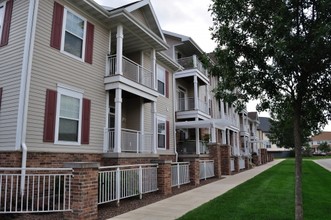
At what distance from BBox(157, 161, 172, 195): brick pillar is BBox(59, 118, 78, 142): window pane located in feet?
11.4

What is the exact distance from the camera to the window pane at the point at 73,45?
11.0m

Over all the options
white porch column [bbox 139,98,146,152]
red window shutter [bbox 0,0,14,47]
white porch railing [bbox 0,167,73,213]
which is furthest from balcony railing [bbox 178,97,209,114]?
white porch railing [bbox 0,167,73,213]

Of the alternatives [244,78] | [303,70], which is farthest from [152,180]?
[303,70]

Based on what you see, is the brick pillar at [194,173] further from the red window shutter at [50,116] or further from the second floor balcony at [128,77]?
the red window shutter at [50,116]

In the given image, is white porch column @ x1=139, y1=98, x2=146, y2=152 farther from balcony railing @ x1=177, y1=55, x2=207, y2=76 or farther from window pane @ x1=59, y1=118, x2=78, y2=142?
balcony railing @ x1=177, y1=55, x2=207, y2=76

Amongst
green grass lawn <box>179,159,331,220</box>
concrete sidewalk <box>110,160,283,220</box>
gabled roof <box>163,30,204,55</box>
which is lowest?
concrete sidewalk <box>110,160,283,220</box>

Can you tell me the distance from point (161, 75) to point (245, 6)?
1282cm

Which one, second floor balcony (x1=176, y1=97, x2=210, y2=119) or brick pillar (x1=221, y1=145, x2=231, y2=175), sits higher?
second floor balcony (x1=176, y1=97, x2=210, y2=119)

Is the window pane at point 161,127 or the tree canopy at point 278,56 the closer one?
the tree canopy at point 278,56

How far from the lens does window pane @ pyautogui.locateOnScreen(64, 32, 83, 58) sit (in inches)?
432

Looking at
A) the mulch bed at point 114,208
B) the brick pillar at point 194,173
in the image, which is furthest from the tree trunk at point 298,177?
the brick pillar at point 194,173

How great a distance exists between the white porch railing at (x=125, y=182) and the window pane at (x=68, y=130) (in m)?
1.74

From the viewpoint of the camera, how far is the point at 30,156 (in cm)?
898

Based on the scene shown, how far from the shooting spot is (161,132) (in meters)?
18.3
